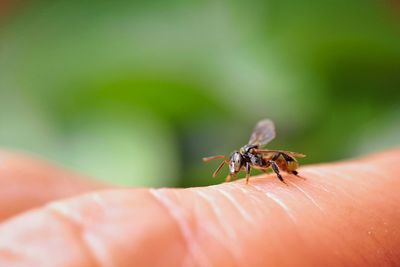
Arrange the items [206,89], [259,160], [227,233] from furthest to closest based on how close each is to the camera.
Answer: [206,89], [259,160], [227,233]

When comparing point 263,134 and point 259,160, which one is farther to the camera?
point 263,134

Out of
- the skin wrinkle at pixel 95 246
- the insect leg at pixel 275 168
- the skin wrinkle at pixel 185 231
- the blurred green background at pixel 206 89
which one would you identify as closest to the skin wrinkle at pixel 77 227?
the skin wrinkle at pixel 95 246

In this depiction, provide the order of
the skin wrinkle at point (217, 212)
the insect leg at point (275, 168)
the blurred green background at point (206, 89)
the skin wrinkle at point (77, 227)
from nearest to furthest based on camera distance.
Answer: the skin wrinkle at point (77, 227) → the skin wrinkle at point (217, 212) → the insect leg at point (275, 168) → the blurred green background at point (206, 89)

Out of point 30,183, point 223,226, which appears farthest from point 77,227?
point 30,183

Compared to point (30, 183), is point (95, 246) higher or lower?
higher

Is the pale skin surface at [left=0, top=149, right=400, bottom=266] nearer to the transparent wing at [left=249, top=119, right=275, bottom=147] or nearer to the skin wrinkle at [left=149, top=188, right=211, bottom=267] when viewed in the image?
the skin wrinkle at [left=149, top=188, right=211, bottom=267]

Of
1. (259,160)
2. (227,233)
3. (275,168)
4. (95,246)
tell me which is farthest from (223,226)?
(259,160)

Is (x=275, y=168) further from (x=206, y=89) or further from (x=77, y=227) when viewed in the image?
(x=206, y=89)

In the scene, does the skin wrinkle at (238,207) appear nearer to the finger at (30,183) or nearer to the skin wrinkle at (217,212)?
the skin wrinkle at (217,212)

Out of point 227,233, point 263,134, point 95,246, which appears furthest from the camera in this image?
point 263,134
